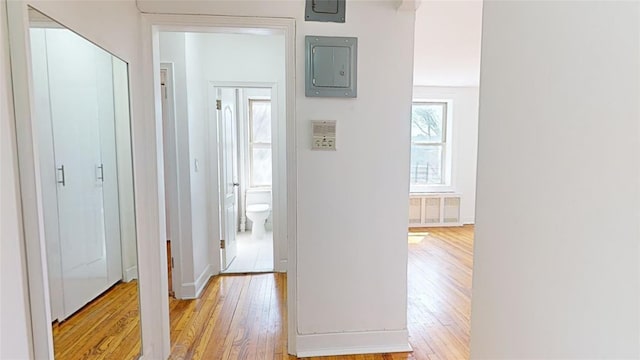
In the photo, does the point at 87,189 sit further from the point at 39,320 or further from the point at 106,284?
the point at 39,320

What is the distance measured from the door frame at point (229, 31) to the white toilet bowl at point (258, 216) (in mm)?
2753

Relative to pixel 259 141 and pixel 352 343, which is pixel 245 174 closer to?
pixel 259 141

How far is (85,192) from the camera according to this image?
1.44m

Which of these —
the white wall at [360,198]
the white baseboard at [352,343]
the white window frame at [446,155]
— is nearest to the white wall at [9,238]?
the white wall at [360,198]

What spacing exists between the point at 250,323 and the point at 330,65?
6.36 ft

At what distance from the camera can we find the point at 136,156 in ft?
6.01

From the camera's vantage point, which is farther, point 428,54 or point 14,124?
point 428,54

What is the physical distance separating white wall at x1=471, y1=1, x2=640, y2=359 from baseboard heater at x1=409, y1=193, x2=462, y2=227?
16.3 ft

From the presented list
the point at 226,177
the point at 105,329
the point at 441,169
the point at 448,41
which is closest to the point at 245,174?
the point at 226,177

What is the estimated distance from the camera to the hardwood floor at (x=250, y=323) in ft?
5.32

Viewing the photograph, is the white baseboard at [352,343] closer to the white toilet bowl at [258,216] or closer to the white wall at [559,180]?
the white wall at [559,180]

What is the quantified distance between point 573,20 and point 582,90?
5.5 inches

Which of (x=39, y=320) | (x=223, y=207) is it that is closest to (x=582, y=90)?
(x=39, y=320)

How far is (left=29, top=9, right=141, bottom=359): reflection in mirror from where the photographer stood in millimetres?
1150
